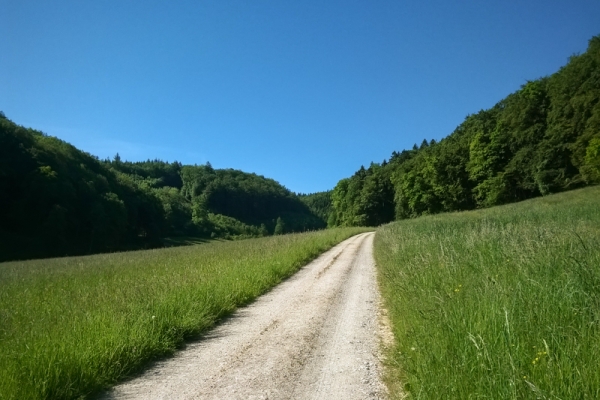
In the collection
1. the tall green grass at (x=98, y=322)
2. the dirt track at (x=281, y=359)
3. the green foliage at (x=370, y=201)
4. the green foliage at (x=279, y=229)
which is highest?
the green foliage at (x=370, y=201)

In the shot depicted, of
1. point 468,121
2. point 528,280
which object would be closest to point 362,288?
point 528,280

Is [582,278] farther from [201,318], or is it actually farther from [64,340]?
[64,340]

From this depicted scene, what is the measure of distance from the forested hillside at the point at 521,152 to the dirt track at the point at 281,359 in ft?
151

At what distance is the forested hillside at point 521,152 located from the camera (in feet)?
153

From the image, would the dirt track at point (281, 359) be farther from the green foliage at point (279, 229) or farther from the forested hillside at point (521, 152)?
the green foliage at point (279, 229)

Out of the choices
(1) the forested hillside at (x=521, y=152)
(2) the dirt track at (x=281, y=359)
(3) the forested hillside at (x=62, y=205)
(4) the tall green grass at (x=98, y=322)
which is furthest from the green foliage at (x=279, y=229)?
(2) the dirt track at (x=281, y=359)

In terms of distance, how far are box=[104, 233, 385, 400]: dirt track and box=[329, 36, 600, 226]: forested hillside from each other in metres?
46.0

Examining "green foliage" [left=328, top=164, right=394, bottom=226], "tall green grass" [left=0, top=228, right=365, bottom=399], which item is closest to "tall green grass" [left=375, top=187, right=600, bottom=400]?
"tall green grass" [left=0, top=228, right=365, bottom=399]

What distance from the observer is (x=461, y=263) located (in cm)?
838

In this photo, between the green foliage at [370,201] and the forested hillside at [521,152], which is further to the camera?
the green foliage at [370,201]

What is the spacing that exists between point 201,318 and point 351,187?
106274 mm

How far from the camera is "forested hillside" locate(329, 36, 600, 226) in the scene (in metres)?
46.5

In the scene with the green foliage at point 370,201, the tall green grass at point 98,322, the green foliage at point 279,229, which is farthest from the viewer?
the green foliage at point 370,201

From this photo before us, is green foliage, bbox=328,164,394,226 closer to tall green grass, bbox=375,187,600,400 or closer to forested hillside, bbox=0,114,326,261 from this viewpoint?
forested hillside, bbox=0,114,326,261
